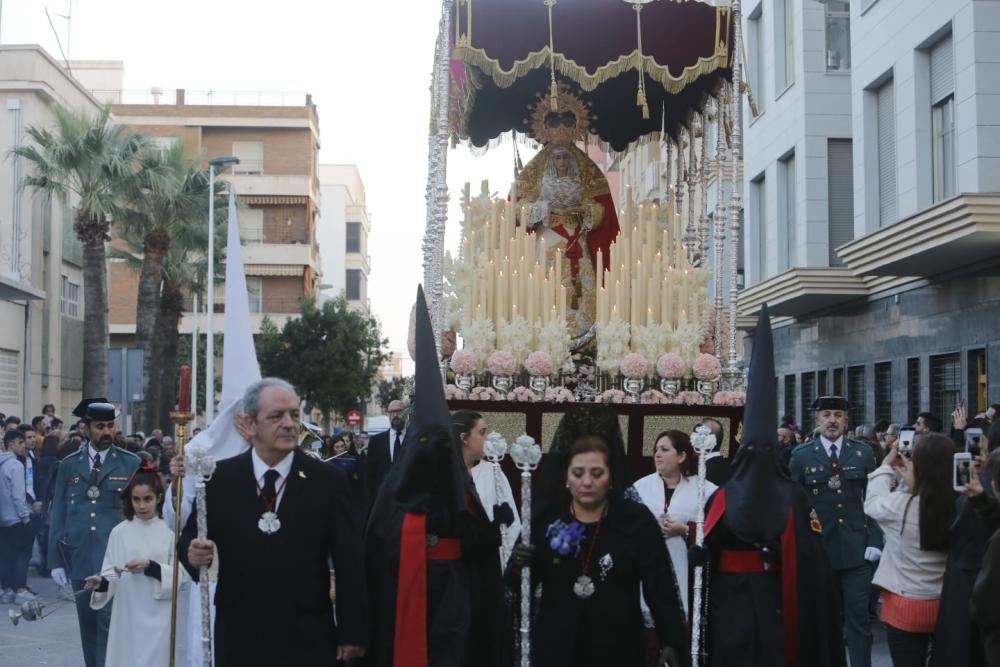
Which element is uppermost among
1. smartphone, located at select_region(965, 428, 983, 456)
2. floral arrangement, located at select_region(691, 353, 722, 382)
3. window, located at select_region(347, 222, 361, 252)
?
window, located at select_region(347, 222, 361, 252)

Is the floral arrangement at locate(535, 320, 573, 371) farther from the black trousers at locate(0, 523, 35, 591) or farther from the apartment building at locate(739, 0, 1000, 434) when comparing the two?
the black trousers at locate(0, 523, 35, 591)

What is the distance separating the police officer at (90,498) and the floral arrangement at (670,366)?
429 centimetres

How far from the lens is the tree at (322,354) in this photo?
2222 inches

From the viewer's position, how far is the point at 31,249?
119ft

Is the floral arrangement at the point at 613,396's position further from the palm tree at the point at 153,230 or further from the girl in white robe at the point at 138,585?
the palm tree at the point at 153,230

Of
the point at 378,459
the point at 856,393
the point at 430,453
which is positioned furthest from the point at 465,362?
the point at 856,393

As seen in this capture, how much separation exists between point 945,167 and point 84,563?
1399cm

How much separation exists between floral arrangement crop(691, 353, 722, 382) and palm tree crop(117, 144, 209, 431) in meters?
23.9

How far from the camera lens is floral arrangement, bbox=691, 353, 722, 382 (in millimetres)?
11828

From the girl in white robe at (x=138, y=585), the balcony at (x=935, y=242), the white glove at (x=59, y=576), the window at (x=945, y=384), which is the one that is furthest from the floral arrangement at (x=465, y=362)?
the window at (x=945, y=384)

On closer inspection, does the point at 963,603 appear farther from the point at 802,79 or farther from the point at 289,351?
the point at 289,351

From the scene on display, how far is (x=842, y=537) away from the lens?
10625 mm

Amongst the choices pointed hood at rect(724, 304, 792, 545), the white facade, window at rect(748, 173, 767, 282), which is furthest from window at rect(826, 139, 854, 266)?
the white facade

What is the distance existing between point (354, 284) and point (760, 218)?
6345cm
